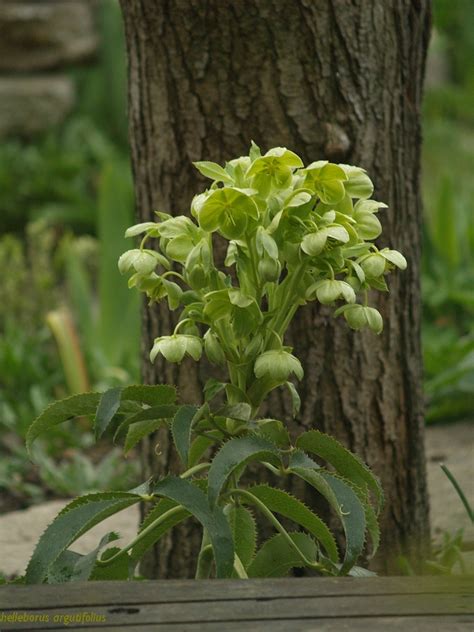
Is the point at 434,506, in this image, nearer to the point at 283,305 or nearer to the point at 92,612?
the point at 283,305

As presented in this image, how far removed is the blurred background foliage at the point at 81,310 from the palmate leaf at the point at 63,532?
1767 millimetres

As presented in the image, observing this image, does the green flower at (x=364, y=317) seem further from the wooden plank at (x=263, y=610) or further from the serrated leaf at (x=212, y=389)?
the wooden plank at (x=263, y=610)

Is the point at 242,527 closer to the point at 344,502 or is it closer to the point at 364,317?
the point at 344,502

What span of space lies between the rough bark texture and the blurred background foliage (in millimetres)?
1120

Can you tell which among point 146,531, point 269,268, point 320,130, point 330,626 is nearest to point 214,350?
point 269,268

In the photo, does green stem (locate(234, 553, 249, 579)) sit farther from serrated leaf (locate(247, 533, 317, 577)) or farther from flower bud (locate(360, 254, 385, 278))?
flower bud (locate(360, 254, 385, 278))

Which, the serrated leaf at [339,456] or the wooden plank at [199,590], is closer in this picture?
the wooden plank at [199,590]

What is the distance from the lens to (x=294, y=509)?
1282 millimetres

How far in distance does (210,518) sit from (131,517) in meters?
1.51

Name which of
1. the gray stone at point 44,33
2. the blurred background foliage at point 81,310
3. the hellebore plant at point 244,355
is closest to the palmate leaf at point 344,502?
the hellebore plant at point 244,355

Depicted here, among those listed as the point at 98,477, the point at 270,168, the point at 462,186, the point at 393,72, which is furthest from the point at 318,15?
the point at 462,186

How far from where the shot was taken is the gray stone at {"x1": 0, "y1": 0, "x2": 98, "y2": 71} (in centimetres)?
727

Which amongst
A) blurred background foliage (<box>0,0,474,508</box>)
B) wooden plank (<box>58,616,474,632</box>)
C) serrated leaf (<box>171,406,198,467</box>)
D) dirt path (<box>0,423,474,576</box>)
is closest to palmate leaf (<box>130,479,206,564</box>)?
serrated leaf (<box>171,406,198,467</box>)

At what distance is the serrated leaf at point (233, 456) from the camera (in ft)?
3.59
